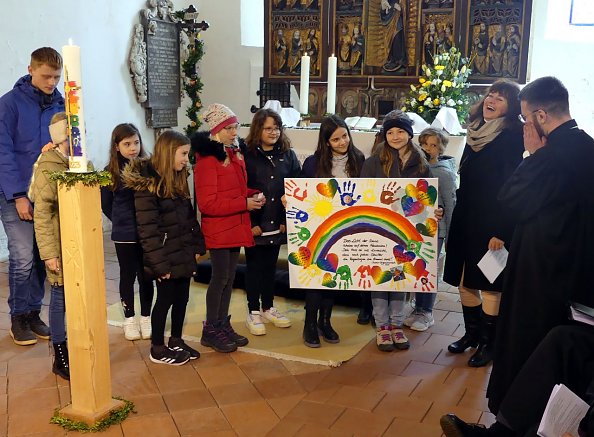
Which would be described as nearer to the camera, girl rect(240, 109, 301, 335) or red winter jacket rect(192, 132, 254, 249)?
red winter jacket rect(192, 132, 254, 249)

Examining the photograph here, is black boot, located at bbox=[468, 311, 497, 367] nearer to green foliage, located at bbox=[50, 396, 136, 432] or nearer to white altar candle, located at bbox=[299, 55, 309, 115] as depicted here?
green foliage, located at bbox=[50, 396, 136, 432]

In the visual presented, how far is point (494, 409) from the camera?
108 inches

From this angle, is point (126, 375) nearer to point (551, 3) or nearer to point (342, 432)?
point (342, 432)

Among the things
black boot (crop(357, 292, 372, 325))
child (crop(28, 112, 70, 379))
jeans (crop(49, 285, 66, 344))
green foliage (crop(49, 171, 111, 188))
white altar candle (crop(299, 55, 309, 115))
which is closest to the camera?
green foliage (crop(49, 171, 111, 188))

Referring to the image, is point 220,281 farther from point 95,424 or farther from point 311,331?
point 95,424

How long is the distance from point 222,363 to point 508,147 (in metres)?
1.90

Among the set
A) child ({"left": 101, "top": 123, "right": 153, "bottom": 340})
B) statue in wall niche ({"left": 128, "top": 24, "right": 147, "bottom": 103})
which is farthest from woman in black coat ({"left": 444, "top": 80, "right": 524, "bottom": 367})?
statue in wall niche ({"left": 128, "top": 24, "right": 147, "bottom": 103})

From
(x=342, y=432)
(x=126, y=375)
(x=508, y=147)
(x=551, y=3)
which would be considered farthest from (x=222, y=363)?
(x=551, y=3)

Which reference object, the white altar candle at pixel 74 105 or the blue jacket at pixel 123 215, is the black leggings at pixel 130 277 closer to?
the blue jacket at pixel 123 215

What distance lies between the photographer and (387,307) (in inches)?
152

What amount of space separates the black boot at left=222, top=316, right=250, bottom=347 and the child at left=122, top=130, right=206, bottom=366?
0.35 metres

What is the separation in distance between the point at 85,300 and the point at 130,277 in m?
1.20

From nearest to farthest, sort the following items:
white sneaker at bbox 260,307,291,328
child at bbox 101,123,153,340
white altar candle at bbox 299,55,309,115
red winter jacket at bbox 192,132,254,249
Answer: red winter jacket at bbox 192,132,254,249, child at bbox 101,123,153,340, white sneaker at bbox 260,307,291,328, white altar candle at bbox 299,55,309,115

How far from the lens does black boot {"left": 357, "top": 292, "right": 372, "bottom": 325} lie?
425 centimetres
